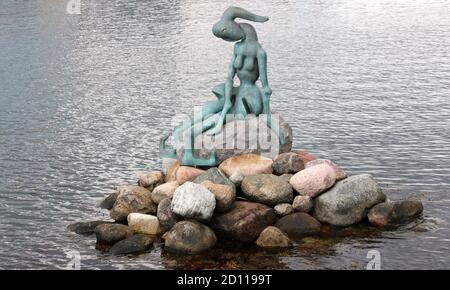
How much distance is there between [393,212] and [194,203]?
596 cm

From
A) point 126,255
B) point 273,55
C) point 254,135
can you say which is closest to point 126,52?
point 273,55

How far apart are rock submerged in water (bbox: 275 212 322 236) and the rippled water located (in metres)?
0.62

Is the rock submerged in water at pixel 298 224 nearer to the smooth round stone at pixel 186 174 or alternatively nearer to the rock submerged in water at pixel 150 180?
the smooth round stone at pixel 186 174

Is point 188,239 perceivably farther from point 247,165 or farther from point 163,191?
point 247,165

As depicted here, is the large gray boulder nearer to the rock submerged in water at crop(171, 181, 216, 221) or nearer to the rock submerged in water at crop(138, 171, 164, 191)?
the rock submerged in water at crop(138, 171, 164, 191)

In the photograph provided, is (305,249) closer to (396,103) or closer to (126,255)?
(126,255)

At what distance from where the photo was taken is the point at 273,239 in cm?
2262

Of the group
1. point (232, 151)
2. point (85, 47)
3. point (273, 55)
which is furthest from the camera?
point (85, 47)

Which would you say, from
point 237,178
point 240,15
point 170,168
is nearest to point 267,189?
point 237,178
